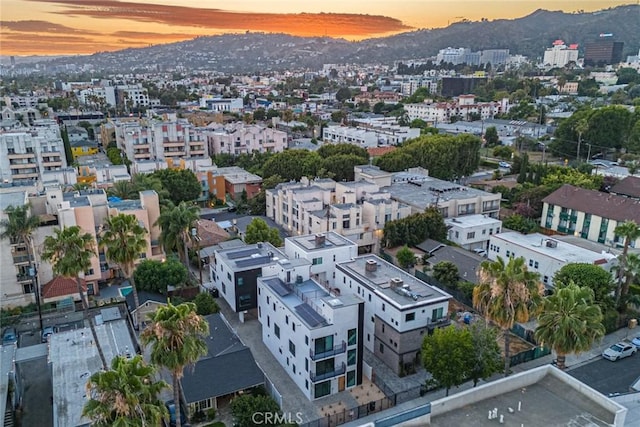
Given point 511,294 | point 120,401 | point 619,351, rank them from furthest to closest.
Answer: point 619,351
point 511,294
point 120,401

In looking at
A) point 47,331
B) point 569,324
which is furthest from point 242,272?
point 569,324

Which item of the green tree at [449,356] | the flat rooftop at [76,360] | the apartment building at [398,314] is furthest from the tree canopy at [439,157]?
the flat rooftop at [76,360]

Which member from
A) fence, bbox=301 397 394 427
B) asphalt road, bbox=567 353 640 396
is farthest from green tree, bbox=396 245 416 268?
fence, bbox=301 397 394 427

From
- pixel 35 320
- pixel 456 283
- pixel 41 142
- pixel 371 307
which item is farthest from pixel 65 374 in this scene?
pixel 41 142

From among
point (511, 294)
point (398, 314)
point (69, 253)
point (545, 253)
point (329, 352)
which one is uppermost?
point (69, 253)

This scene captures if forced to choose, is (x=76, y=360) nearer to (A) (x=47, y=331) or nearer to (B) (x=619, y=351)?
(A) (x=47, y=331)

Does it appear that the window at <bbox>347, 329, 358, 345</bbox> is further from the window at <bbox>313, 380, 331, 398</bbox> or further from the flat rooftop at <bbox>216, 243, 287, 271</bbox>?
the flat rooftop at <bbox>216, 243, 287, 271</bbox>
